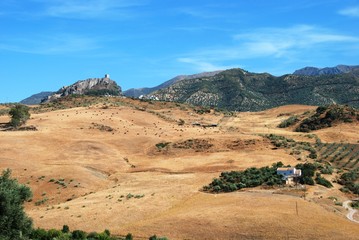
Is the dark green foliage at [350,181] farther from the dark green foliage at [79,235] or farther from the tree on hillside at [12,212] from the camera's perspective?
the tree on hillside at [12,212]

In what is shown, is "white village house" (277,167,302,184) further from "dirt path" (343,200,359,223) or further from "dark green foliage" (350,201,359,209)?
"dark green foliage" (350,201,359,209)

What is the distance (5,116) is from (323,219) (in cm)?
10414

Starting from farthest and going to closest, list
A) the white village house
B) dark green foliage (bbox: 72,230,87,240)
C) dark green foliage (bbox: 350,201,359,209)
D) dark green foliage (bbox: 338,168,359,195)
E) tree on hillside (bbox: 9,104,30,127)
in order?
tree on hillside (bbox: 9,104,30,127)
the white village house
dark green foliage (bbox: 338,168,359,195)
dark green foliage (bbox: 350,201,359,209)
dark green foliage (bbox: 72,230,87,240)

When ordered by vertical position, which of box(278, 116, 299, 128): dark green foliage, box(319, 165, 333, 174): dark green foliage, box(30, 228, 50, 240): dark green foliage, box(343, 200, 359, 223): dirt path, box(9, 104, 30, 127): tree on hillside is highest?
box(9, 104, 30, 127): tree on hillside

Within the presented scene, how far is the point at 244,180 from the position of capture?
6053 cm

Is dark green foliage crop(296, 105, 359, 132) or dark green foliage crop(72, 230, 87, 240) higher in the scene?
dark green foliage crop(296, 105, 359, 132)

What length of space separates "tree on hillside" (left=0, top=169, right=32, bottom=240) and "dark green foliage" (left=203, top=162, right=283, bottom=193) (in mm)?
27199

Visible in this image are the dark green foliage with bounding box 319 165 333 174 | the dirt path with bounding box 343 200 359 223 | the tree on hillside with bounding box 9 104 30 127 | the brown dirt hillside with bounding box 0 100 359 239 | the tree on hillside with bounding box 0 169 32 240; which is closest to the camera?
the tree on hillside with bounding box 0 169 32 240

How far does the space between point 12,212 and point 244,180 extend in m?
33.0

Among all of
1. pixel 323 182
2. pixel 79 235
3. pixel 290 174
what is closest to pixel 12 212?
pixel 79 235

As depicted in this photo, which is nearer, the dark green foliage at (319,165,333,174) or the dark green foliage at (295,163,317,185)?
the dark green foliage at (295,163,317,185)

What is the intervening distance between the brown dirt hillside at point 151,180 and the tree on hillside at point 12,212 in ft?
26.3

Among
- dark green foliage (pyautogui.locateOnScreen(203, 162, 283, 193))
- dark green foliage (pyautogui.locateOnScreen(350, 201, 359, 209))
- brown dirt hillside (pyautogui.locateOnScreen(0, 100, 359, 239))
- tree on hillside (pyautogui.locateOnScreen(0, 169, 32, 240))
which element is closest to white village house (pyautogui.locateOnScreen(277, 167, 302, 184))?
dark green foliage (pyautogui.locateOnScreen(203, 162, 283, 193))

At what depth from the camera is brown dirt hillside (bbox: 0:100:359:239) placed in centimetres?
4166
